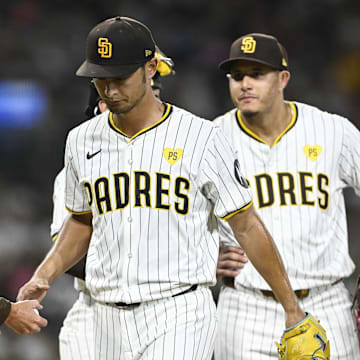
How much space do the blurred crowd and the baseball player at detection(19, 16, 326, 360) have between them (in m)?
5.07

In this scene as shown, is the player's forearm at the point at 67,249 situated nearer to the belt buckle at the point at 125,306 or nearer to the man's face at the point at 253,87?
the belt buckle at the point at 125,306

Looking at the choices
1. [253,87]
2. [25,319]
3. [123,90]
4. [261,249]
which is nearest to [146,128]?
[123,90]

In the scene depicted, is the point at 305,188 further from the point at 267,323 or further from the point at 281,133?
the point at 267,323

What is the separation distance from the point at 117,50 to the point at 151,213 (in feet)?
2.15

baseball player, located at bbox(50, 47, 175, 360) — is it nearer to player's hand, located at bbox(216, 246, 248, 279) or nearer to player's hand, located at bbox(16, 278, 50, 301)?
player's hand, located at bbox(16, 278, 50, 301)

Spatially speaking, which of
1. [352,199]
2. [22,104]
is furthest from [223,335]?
[22,104]

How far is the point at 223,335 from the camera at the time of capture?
427 cm

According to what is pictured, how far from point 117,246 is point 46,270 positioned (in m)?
0.44

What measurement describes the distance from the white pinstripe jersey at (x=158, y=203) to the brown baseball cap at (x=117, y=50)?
30 cm

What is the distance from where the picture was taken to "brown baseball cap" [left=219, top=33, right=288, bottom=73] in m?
4.36

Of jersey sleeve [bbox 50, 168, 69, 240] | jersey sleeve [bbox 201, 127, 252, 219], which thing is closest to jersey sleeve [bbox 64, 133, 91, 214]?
jersey sleeve [bbox 50, 168, 69, 240]

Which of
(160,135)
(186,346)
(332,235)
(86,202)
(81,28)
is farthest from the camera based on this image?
(81,28)

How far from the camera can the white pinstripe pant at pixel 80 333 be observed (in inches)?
152

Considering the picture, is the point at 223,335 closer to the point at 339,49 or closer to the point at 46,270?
the point at 46,270
